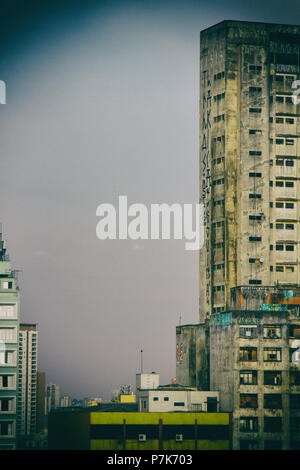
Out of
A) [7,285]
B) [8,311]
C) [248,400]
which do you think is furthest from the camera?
[248,400]

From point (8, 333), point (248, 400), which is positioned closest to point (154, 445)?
point (248, 400)

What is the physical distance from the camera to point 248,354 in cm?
15725

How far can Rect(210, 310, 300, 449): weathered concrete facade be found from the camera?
156m

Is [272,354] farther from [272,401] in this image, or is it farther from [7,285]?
[7,285]

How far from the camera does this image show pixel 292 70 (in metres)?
176

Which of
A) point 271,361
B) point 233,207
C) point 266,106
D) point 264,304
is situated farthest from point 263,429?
point 266,106

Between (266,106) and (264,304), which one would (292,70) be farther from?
(264,304)

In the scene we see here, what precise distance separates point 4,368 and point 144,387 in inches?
1473

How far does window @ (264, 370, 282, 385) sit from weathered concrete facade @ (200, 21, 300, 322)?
17.5m

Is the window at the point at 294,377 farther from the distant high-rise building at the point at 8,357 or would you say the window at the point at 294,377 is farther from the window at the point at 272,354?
the distant high-rise building at the point at 8,357

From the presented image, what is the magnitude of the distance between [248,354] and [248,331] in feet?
10.9

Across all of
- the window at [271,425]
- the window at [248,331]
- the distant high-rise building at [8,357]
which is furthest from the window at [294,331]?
the distant high-rise building at [8,357]

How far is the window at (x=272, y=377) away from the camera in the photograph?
157125 millimetres

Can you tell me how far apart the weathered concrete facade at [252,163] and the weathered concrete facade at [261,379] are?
13910 millimetres
